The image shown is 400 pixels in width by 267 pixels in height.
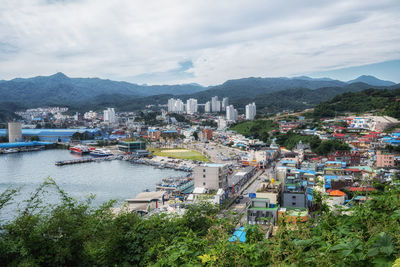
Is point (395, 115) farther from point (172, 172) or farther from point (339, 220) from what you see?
point (339, 220)

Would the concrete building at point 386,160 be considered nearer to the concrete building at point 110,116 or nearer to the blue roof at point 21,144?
the blue roof at point 21,144

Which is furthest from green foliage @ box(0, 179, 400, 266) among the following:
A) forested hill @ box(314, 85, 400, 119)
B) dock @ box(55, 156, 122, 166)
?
forested hill @ box(314, 85, 400, 119)

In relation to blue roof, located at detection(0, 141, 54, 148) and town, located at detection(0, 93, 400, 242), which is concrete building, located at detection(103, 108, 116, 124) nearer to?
town, located at detection(0, 93, 400, 242)

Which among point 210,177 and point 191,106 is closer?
point 210,177

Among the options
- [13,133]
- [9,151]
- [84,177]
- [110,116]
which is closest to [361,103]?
[84,177]

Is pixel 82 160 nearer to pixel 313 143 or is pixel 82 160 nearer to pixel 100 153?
pixel 100 153

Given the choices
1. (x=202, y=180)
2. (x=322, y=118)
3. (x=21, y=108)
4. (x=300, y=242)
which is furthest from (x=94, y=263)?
(x=21, y=108)
